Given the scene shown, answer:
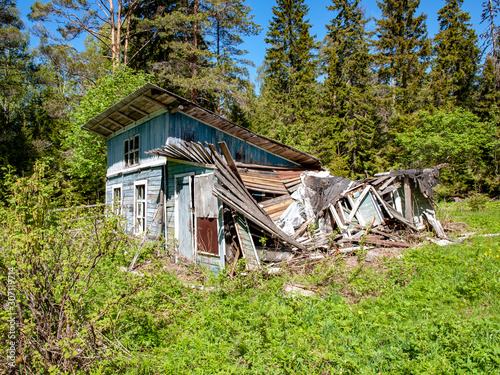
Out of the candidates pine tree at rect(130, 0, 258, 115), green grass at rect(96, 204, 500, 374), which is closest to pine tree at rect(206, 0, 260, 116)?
pine tree at rect(130, 0, 258, 115)

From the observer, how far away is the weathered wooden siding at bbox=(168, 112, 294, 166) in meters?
9.17

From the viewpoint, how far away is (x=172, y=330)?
13.7ft

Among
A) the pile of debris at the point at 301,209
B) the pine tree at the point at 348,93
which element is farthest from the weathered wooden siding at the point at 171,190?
the pine tree at the point at 348,93

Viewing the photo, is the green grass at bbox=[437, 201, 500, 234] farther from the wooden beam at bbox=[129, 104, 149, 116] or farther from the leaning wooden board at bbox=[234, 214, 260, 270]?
the wooden beam at bbox=[129, 104, 149, 116]

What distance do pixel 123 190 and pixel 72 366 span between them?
9694 mm

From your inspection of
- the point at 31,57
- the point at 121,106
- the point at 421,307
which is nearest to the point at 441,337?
the point at 421,307

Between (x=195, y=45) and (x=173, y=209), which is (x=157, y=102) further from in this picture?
(x=195, y=45)

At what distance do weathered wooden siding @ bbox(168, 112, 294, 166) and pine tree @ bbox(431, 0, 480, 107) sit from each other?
20.4m

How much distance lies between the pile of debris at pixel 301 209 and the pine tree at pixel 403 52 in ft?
51.8

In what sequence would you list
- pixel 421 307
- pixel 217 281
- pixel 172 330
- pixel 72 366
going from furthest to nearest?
pixel 217 281 < pixel 421 307 < pixel 172 330 < pixel 72 366

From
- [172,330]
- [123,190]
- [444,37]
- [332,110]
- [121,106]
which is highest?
[444,37]

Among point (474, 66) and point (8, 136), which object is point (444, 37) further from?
point (8, 136)

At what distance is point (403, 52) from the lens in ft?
82.6

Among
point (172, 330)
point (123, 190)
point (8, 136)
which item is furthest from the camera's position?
point (8, 136)
